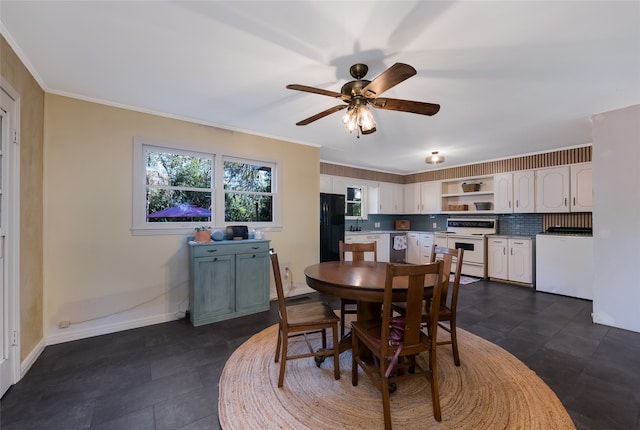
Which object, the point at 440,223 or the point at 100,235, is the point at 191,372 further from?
the point at 440,223

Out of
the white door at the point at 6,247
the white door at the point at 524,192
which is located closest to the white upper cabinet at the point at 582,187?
the white door at the point at 524,192

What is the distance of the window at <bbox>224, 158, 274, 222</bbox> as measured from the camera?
12.3 ft

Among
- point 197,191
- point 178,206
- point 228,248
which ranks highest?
point 197,191

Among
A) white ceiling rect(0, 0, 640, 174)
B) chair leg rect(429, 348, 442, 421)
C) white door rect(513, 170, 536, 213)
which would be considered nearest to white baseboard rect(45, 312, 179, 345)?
white ceiling rect(0, 0, 640, 174)

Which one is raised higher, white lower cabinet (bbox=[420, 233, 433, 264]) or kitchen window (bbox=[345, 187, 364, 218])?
kitchen window (bbox=[345, 187, 364, 218])

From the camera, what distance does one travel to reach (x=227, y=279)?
128 inches

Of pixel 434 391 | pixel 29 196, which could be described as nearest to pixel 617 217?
pixel 434 391

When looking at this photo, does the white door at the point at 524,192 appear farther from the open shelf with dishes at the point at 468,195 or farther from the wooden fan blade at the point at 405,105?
the wooden fan blade at the point at 405,105

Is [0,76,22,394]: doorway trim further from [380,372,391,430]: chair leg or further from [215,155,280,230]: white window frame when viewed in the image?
[380,372,391,430]: chair leg

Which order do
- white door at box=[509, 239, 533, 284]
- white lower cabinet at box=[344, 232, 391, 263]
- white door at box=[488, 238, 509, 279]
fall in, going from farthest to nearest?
white lower cabinet at box=[344, 232, 391, 263]
white door at box=[488, 238, 509, 279]
white door at box=[509, 239, 533, 284]

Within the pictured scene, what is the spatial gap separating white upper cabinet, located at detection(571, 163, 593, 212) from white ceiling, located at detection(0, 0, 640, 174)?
1584 millimetres

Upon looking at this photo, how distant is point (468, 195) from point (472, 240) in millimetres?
1162

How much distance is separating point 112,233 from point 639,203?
559 cm

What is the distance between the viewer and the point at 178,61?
2.14 metres
